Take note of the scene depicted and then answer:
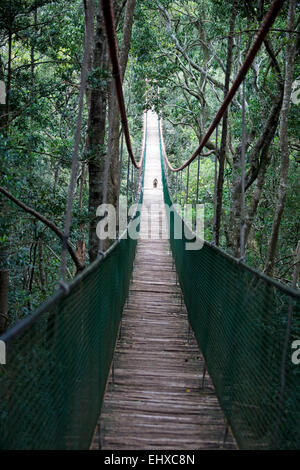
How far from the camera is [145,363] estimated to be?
2754 millimetres

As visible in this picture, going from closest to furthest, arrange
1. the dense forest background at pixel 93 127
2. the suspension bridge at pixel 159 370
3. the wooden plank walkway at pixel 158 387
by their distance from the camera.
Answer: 1. the suspension bridge at pixel 159 370
2. the wooden plank walkway at pixel 158 387
3. the dense forest background at pixel 93 127

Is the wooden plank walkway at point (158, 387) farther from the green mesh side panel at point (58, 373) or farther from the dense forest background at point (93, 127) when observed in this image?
the dense forest background at point (93, 127)

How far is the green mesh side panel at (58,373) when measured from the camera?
1.04 m

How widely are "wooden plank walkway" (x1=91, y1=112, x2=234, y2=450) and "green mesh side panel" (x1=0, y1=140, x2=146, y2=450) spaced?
8.3 inches

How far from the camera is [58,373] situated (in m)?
1.25

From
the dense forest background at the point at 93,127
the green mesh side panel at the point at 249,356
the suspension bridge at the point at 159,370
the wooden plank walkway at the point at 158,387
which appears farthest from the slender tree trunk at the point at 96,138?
the green mesh side panel at the point at 249,356

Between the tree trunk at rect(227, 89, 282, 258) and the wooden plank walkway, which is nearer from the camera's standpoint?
the wooden plank walkway

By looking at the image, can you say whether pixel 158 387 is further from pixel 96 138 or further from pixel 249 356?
pixel 96 138

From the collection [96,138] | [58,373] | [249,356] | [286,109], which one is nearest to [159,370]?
[249,356]

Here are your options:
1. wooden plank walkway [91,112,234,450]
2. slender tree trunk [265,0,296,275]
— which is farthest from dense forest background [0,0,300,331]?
wooden plank walkway [91,112,234,450]

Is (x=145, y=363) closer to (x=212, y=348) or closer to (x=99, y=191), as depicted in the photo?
(x=212, y=348)

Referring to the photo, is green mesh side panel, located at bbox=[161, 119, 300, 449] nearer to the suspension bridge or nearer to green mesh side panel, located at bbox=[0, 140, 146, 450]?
the suspension bridge

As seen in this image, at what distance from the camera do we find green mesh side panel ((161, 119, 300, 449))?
1461 mm
